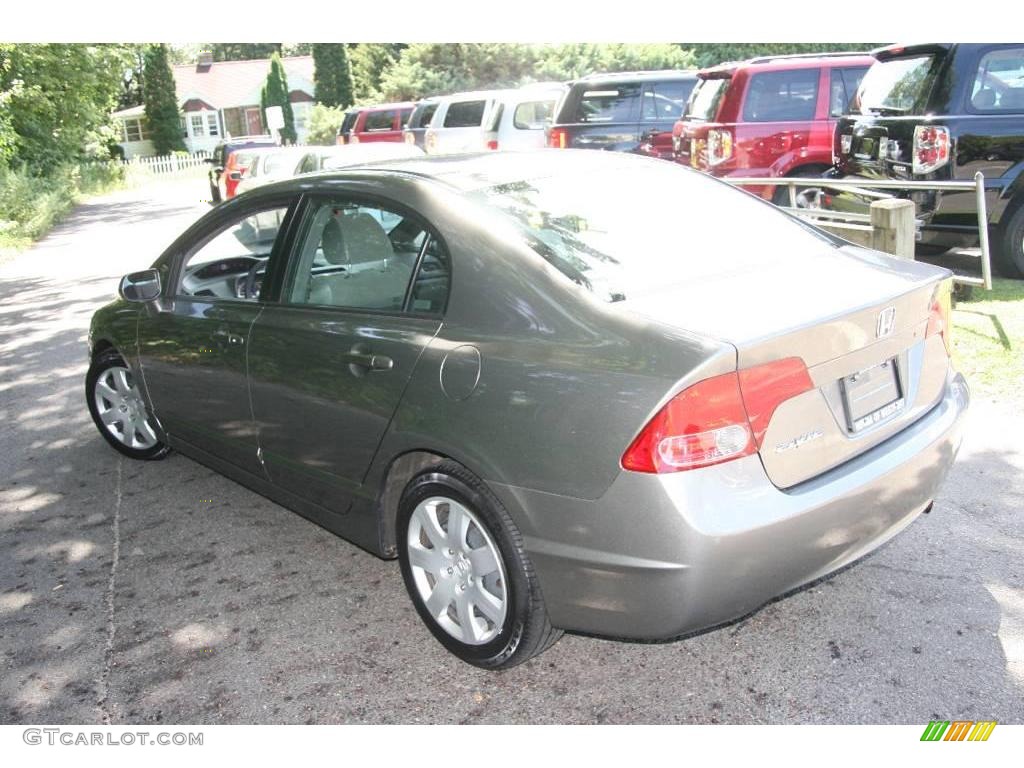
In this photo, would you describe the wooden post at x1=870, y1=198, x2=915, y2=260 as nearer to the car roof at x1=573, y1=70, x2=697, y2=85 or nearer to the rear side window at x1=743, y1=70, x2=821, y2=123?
the rear side window at x1=743, y1=70, x2=821, y2=123

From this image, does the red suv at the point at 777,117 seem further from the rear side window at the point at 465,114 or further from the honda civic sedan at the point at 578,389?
the rear side window at the point at 465,114

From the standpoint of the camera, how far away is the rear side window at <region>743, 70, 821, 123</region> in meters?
10.9

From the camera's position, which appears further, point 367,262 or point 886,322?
point 367,262

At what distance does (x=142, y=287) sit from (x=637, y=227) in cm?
265

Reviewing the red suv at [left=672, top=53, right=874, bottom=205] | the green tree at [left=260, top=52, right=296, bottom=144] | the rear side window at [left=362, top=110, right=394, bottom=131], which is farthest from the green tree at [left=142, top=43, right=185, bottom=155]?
the red suv at [left=672, top=53, right=874, bottom=205]

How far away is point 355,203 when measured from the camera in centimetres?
378

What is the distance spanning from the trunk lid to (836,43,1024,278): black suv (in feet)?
16.6

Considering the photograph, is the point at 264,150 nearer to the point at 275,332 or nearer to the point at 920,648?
the point at 275,332

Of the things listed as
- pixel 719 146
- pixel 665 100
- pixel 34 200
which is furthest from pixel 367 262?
pixel 34 200

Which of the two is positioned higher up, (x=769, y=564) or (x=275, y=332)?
(x=275, y=332)

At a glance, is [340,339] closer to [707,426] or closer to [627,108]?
[707,426]
